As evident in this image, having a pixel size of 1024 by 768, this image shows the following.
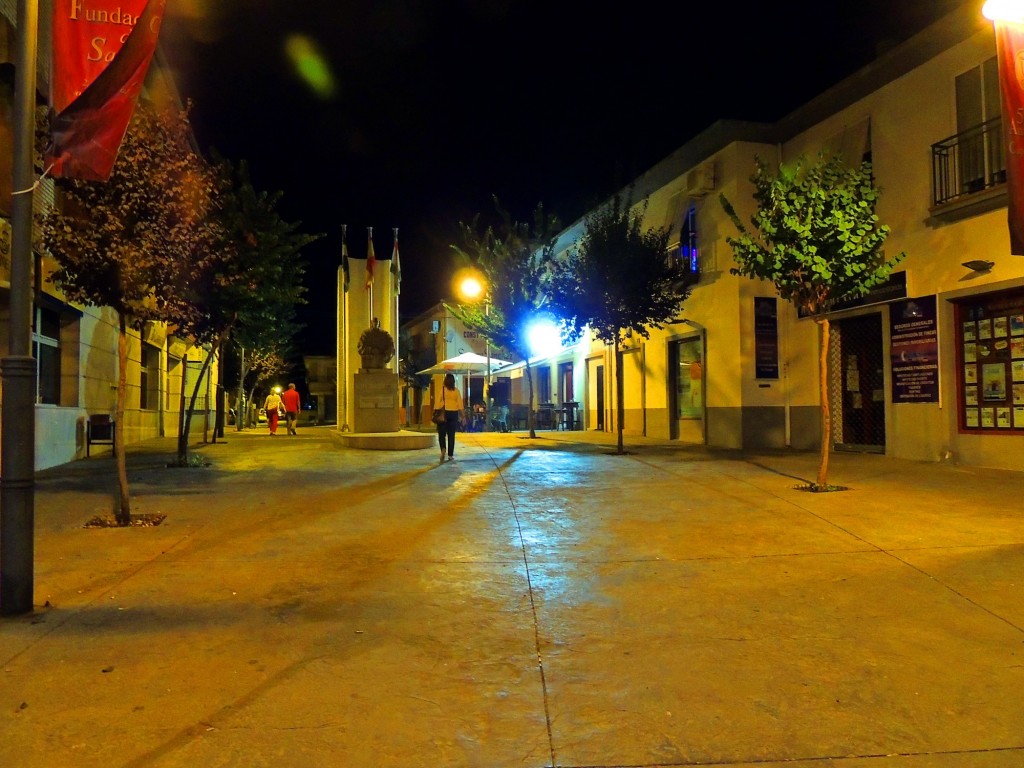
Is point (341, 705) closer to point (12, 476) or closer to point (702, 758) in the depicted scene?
point (702, 758)

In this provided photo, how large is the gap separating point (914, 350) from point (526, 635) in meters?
10.9

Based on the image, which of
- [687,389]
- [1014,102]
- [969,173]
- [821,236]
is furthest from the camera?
[687,389]

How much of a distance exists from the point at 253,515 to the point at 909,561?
6.54 metres

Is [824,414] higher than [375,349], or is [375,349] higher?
[375,349]

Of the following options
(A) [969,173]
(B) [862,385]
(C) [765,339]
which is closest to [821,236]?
(A) [969,173]

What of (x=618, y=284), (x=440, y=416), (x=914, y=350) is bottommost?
(x=440, y=416)

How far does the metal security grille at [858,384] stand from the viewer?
14.1 metres

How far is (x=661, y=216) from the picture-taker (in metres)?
19.3

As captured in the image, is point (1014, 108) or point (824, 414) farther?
point (824, 414)

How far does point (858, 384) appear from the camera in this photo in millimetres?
14648

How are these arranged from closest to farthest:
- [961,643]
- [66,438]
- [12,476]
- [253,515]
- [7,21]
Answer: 1. [961,643]
2. [12,476]
3. [253,515]
4. [7,21]
5. [66,438]

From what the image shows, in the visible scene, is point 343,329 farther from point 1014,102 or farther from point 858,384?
point 1014,102

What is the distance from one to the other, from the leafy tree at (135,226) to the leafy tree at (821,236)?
22.4 ft

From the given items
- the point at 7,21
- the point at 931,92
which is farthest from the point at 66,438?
A: the point at 931,92
